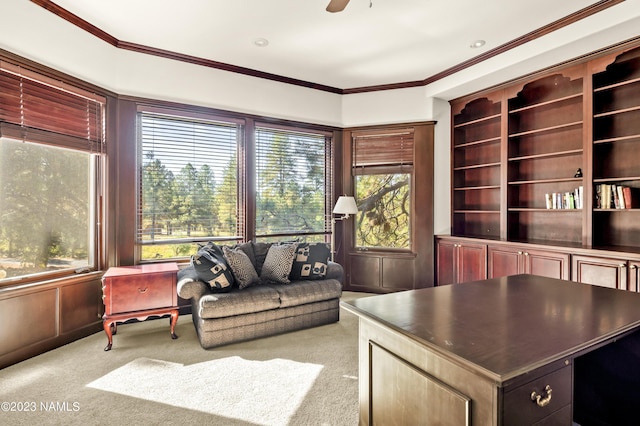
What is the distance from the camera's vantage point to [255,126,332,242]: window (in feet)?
14.9

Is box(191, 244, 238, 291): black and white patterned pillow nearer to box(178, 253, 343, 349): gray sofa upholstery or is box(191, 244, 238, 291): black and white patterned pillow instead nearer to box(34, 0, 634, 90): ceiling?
box(178, 253, 343, 349): gray sofa upholstery

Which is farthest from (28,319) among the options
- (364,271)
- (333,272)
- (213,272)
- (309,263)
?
(364,271)

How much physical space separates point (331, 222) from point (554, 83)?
3.26m

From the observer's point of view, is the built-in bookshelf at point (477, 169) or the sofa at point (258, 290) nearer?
the sofa at point (258, 290)

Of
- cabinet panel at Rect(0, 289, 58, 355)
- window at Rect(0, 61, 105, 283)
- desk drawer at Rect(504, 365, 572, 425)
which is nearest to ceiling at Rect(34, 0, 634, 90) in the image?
window at Rect(0, 61, 105, 283)

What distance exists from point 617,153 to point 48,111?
548cm

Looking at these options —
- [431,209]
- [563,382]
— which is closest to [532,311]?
[563,382]

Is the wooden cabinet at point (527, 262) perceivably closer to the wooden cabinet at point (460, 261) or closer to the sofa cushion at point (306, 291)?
the wooden cabinet at point (460, 261)

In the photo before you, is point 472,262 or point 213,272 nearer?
point 213,272

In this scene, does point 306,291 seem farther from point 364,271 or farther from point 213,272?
point 364,271

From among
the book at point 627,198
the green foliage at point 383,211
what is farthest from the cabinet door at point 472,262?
the book at point 627,198

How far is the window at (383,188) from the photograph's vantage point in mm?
Answer: 4875

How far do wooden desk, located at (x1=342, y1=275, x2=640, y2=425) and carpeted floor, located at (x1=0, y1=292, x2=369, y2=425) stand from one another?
0.78 m

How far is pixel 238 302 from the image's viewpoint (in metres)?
3.05
